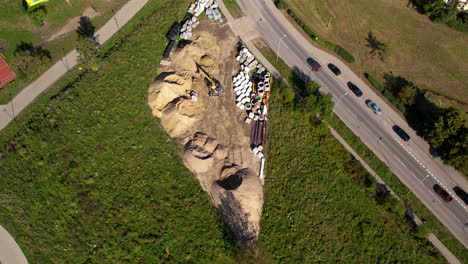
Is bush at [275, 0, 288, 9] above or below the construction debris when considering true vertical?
above

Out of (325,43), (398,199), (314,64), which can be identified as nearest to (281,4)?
(325,43)

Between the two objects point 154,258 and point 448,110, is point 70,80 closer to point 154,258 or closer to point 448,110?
point 154,258

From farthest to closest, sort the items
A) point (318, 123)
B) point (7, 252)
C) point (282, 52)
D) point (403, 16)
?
1. point (403, 16)
2. point (282, 52)
3. point (318, 123)
4. point (7, 252)

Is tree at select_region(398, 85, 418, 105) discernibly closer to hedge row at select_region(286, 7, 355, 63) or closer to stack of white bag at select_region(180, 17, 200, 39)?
hedge row at select_region(286, 7, 355, 63)

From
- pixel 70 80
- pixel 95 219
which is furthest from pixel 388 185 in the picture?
pixel 70 80

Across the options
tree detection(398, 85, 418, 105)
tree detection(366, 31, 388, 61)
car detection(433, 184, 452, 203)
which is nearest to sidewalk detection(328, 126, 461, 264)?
car detection(433, 184, 452, 203)

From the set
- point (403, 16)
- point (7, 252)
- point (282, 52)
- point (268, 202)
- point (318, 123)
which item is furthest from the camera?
point (403, 16)

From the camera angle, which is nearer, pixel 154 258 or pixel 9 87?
pixel 154 258
